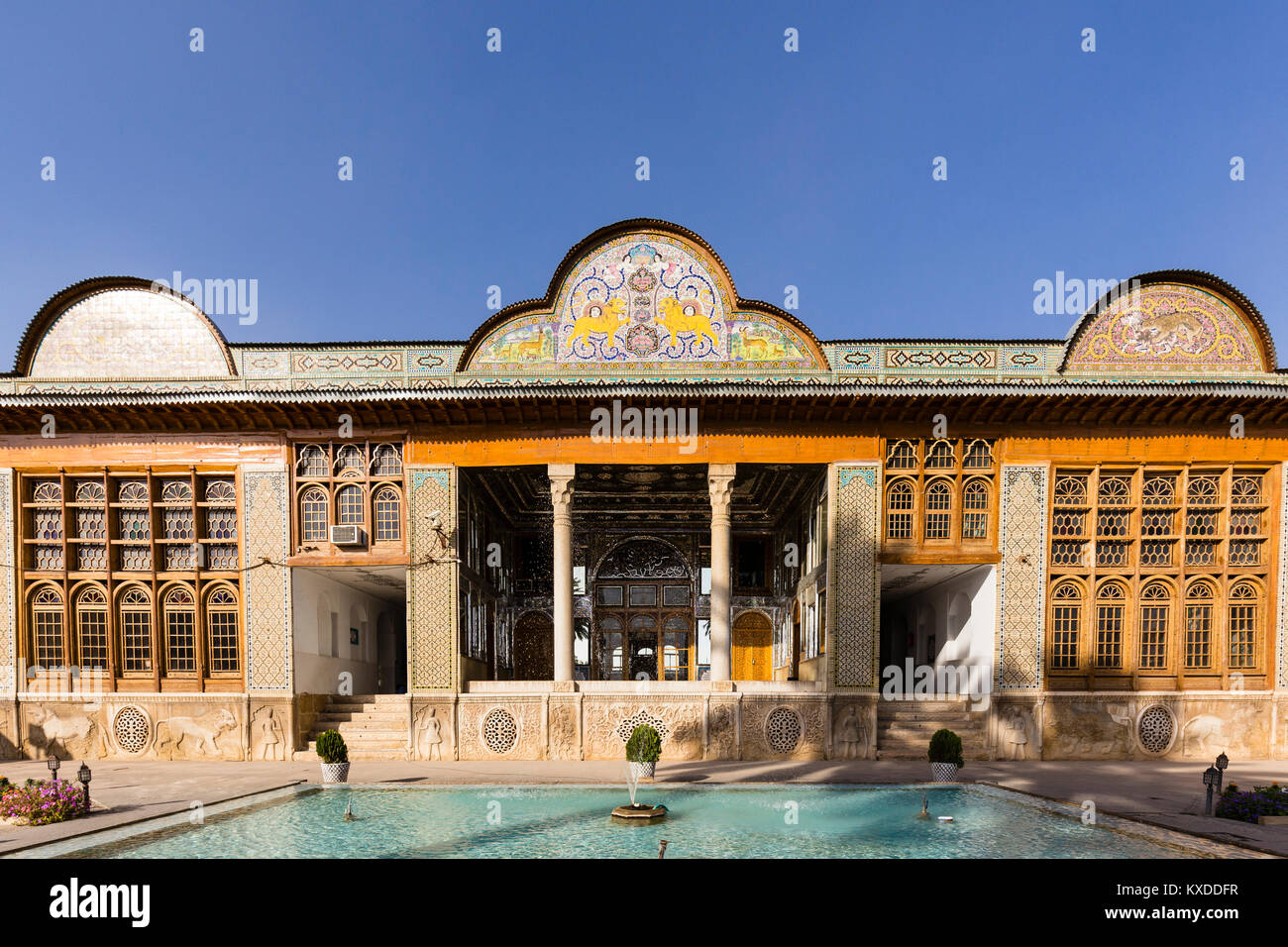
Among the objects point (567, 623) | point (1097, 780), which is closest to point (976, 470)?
point (1097, 780)

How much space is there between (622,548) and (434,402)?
11377 millimetres

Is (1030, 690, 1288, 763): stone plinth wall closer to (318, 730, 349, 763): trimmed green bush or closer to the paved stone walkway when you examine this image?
the paved stone walkway

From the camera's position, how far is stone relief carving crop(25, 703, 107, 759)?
1667 centimetres

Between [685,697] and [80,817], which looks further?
[685,697]

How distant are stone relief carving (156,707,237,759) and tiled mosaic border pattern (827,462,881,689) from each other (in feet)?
43.7

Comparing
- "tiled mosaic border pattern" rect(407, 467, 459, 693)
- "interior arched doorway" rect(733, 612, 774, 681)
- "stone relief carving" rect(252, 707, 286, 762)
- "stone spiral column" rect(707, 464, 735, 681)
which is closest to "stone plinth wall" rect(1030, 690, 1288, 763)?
"stone spiral column" rect(707, 464, 735, 681)

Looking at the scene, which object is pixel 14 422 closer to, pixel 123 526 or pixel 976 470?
pixel 123 526

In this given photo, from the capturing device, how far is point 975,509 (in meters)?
16.8

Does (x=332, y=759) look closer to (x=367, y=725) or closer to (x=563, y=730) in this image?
(x=367, y=725)

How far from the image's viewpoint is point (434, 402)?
52.4 feet

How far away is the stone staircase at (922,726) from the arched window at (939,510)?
388 cm

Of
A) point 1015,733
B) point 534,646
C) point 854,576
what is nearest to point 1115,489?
point 1015,733
